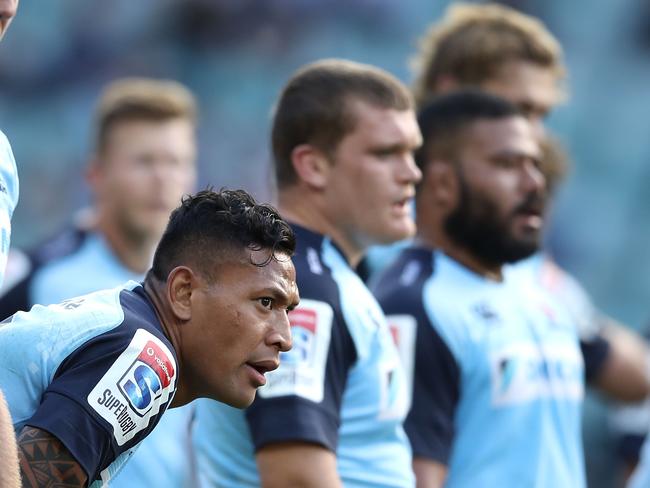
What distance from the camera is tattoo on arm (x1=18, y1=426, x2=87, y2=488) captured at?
109 inches

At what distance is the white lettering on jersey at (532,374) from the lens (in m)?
5.16

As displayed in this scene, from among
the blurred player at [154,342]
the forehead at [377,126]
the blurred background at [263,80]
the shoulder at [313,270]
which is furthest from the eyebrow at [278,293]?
the blurred background at [263,80]

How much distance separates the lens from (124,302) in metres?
3.17

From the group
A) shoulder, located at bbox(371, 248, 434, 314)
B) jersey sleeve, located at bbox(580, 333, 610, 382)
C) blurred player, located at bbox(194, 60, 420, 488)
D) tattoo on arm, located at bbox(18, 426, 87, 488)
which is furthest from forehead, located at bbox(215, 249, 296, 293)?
jersey sleeve, located at bbox(580, 333, 610, 382)

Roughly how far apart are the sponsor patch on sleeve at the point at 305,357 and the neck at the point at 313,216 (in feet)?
1.59

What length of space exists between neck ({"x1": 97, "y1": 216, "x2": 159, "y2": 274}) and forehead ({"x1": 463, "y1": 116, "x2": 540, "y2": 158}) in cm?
217

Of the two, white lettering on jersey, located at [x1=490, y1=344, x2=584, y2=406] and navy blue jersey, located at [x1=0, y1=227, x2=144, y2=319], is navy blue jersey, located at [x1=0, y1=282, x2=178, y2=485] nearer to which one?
white lettering on jersey, located at [x1=490, y1=344, x2=584, y2=406]

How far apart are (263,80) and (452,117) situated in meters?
7.38

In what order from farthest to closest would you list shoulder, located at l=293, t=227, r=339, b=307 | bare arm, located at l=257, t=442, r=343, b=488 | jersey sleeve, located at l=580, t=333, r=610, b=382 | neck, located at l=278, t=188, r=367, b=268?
jersey sleeve, located at l=580, t=333, r=610, b=382, neck, located at l=278, t=188, r=367, b=268, shoulder, located at l=293, t=227, r=339, b=307, bare arm, located at l=257, t=442, r=343, b=488

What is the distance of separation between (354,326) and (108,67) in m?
8.75

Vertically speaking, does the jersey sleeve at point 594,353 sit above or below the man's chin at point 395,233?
below

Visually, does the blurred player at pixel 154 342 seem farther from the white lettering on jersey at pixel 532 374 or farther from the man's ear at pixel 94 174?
the man's ear at pixel 94 174

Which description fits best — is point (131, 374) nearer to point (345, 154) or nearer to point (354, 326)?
point (354, 326)

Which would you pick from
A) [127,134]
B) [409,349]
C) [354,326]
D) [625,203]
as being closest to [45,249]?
[127,134]
